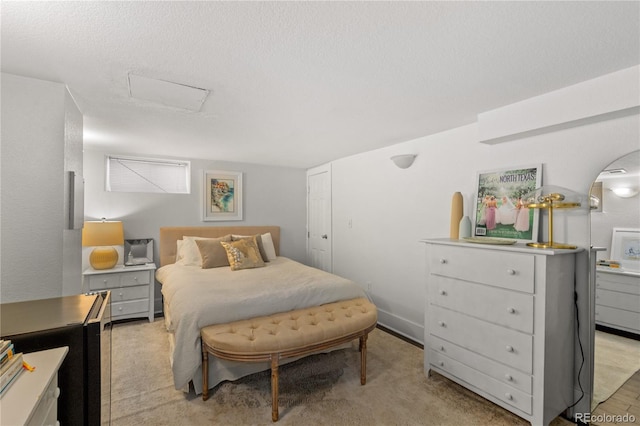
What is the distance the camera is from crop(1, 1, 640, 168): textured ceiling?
1.21 meters

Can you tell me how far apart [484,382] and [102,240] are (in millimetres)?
4009

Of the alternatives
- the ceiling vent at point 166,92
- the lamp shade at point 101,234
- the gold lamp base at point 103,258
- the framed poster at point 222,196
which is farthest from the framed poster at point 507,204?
the gold lamp base at point 103,258

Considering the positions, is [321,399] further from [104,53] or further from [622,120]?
[622,120]

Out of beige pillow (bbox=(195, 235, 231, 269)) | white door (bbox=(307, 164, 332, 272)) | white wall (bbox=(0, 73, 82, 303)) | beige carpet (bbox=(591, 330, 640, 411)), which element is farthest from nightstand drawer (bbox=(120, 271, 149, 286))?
beige carpet (bbox=(591, 330, 640, 411))

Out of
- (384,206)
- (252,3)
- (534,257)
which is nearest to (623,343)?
(534,257)

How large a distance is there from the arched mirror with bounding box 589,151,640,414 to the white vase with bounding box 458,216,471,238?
0.80 meters

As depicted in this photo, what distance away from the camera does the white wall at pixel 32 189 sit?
1.70 metres

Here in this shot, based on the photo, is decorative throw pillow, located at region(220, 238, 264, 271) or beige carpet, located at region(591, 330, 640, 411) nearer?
beige carpet, located at region(591, 330, 640, 411)

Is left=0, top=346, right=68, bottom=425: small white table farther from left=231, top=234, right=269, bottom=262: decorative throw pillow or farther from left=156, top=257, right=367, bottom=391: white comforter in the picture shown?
left=231, top=234, right=269, bottom=262: decorative throw pillow

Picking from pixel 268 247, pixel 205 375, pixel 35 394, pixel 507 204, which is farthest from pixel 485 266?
pixel 268 247

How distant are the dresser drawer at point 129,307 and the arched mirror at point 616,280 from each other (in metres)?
4.35

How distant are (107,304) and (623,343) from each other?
310 cm

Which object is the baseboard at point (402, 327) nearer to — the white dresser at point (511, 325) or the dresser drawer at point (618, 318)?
the white dresser at point (511, 325)

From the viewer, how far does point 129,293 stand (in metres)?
3.58
